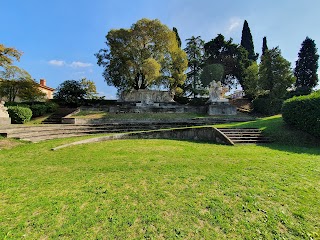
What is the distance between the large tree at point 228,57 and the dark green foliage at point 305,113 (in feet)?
82.1

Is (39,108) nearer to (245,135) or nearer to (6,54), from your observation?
(6,54)

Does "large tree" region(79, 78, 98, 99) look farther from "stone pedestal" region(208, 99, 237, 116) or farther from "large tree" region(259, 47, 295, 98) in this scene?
"large tree" region(259, 47, 295, 98)

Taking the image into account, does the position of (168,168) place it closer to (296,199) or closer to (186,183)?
(186,183)

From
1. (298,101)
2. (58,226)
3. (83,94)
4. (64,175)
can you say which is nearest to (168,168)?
(64,175)

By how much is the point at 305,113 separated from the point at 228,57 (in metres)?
27.8

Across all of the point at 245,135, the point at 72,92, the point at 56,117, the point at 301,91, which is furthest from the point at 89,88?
the point at 301,91

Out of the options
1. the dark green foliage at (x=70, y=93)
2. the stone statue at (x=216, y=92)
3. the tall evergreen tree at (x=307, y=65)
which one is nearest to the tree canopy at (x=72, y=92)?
the dark green foliage at (x=70, y=93)

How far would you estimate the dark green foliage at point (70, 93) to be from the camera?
23.5m

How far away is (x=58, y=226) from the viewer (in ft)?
8.87

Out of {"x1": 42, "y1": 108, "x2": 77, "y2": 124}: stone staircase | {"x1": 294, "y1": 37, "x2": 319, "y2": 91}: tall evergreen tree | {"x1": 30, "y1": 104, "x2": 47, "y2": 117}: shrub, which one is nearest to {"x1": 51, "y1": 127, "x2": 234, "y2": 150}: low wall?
{"x1": 42, "y1": 108, "x2": 77, "y2": 124}: stone staircase

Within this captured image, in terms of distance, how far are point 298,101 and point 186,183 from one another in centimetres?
951

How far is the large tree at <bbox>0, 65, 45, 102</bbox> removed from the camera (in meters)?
19.0

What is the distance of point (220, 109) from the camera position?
20.8 m

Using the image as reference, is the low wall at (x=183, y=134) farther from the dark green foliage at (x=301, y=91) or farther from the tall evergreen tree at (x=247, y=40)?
the tall evergreen tree at (x=247, y=40)
